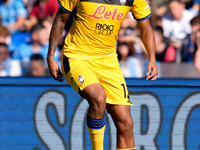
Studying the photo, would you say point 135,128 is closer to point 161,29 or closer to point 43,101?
point 43,101

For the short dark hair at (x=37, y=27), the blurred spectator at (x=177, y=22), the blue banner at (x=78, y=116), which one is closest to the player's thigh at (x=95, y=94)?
the blue banner at (x=78, y=116)

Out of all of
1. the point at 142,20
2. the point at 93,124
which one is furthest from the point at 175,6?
the point at 93,124

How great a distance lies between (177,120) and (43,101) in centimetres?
185

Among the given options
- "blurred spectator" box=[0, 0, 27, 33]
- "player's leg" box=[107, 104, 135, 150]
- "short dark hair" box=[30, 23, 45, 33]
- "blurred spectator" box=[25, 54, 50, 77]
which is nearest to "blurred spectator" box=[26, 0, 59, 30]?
"blurred spectator" box=[0, 0, 27, 33]

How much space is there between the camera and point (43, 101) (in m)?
5.13

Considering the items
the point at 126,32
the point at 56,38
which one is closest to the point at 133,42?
the point at 126,32

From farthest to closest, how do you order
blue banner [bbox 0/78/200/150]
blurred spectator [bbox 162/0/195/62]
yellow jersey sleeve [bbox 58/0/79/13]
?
1. blurred spectator [bbox 162/0/195/62]
2. blue banner [bbox 0/78/200/150]
3. yellow jersey sleeve [bbox 58/0/79/13]

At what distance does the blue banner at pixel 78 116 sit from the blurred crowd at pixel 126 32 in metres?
1.00

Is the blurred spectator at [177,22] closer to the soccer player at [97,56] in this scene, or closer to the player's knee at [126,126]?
the soccer player at [97,56]

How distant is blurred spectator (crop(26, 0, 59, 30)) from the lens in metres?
7.89

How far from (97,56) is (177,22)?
13.6ft

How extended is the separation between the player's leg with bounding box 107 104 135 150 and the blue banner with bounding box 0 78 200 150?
41.2 inches

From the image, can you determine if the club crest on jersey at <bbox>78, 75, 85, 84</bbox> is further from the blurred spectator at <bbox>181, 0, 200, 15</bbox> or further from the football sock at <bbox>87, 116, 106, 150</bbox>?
the blurred spectator at <bbox>181, 0, 200, 15</bbox>

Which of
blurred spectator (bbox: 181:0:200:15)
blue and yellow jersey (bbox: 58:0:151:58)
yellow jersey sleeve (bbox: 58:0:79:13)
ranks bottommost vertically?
blurred spectator (bbox: 181:0:200:15)
